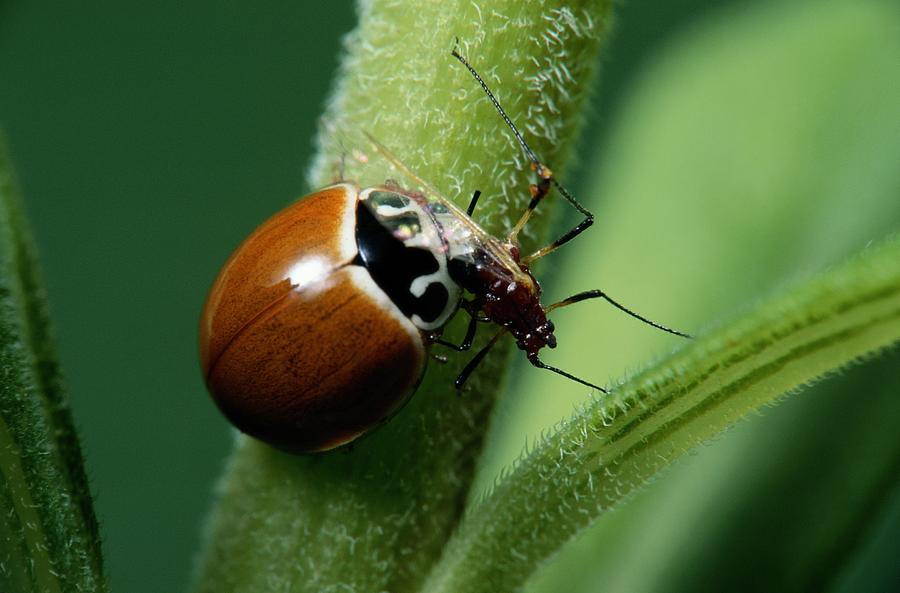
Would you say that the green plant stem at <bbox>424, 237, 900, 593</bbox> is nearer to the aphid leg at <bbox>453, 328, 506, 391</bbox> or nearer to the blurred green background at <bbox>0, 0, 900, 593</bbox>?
the aphid leg at <bbox>453, 328, 506, 391</bbox>

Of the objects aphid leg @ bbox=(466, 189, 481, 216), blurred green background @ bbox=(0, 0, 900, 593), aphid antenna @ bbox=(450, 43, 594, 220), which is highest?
aphid antenna @ bbox=(450, 43, 594, 220)

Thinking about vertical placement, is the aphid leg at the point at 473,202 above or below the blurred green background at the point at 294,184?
above

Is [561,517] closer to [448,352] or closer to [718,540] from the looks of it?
[448,352]

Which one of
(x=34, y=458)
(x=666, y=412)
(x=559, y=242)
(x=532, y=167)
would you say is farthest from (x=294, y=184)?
(x=666, y=412)

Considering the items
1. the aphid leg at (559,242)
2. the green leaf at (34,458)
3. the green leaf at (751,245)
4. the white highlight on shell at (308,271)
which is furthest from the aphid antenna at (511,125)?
the green leaf at (751,245)

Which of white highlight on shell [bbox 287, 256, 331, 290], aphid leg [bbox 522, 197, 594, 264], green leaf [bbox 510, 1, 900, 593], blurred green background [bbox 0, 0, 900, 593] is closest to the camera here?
white highlight on shell [bbox 287, 256, 331, 290]

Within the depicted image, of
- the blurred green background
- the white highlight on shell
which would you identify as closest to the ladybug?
the white highlight on shell

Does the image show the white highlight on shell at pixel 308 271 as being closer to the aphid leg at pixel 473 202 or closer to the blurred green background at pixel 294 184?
the aphid leg at pixel 473 202
